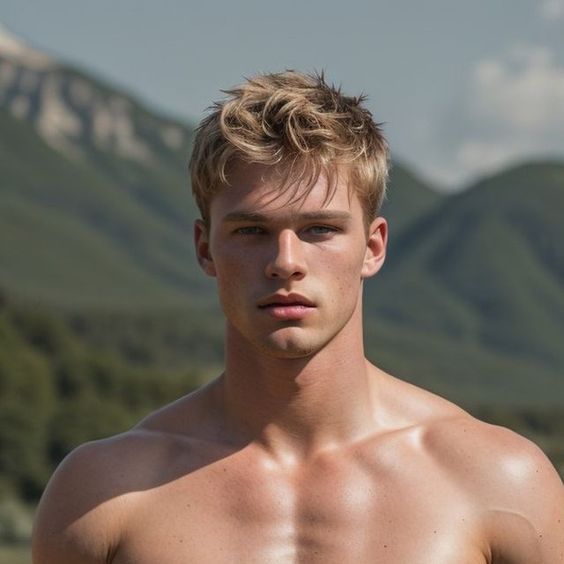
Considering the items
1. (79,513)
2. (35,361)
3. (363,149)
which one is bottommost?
(35,361)

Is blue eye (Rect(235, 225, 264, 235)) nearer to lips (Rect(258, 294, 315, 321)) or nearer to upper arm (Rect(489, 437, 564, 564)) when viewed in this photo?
lips (Rect(258, 294, 315, 321))

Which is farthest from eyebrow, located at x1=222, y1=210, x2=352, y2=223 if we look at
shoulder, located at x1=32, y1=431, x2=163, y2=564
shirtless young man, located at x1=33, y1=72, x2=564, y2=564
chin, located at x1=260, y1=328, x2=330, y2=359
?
shoulder, located at x1=32, y1=431, x2=163, y2=564

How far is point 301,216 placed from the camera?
19.7 feet

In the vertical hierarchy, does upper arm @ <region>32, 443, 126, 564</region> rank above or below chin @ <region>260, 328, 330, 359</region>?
below

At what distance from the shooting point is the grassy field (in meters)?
77.6

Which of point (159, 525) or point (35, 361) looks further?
point (35, 361)

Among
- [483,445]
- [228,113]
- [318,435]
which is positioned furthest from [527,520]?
[228,113]

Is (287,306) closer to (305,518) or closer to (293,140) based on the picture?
(293,140)

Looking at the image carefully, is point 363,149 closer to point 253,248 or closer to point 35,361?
point 253,248

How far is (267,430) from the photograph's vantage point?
21.1ft

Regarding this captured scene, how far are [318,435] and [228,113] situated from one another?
1299 mm

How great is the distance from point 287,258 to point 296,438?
84cm

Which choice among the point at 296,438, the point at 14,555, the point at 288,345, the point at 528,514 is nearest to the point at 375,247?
the point at 288,345

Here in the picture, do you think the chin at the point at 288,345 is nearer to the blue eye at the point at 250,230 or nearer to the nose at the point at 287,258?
the nose at the point at 287,258
